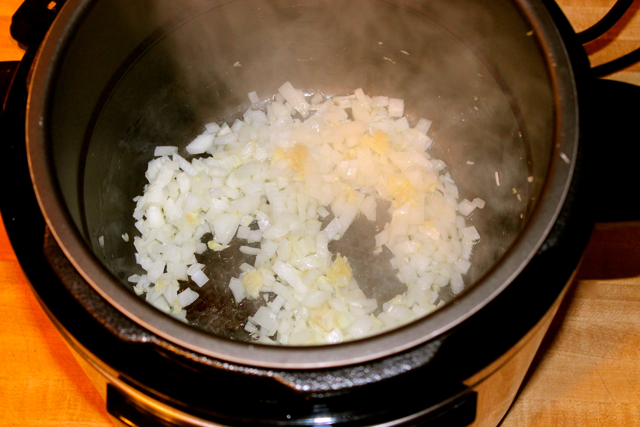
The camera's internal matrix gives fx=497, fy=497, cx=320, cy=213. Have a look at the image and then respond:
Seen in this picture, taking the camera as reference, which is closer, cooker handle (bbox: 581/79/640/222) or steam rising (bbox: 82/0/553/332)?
cooker handle (bbox: 581/79/640/222)

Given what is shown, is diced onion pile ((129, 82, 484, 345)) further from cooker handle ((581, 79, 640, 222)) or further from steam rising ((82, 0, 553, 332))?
cooker handle ((581, 79, 640, 222))

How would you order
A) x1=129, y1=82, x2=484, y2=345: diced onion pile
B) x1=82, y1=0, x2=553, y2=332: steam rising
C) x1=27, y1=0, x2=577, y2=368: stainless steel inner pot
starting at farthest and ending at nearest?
x1=129, y1=82, x2=484, y2=345: diced onion pile < x1=82, y1=0, x2=553, y2=332: steam rising < x1=27, y1=0, x2=577, y2=368: stainless steel inner pot

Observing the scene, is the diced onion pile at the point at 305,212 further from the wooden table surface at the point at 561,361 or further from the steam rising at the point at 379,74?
the wooden table surface at the point at 561,361

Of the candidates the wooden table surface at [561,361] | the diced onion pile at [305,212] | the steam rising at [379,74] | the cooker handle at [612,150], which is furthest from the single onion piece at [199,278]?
the cooker handle at [612,150]

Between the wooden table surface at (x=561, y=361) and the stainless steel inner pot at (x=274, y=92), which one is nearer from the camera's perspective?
the stainless steel inner pot at (x=274, y=92)

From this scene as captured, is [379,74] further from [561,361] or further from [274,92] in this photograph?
[561,361]

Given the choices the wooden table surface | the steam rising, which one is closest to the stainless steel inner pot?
the steam rising

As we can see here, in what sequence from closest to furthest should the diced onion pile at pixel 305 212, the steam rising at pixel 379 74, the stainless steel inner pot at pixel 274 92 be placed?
the stainless steel inner pot at pixel 274 92, the steam rising at pixel 379 74, the diced onion pile at pixel 305 212
